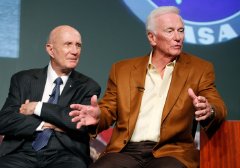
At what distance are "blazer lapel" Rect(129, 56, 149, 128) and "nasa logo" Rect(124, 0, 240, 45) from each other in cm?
102

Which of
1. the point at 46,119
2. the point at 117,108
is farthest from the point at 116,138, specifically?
the point at 46,119

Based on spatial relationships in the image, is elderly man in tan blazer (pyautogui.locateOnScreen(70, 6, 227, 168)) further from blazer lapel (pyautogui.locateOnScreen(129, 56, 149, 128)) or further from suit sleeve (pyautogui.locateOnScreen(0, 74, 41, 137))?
suit sleeve (pyautogui.locateOnScreen(0, 74, 41, 137))

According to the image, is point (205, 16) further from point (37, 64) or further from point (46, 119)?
point (46, 119)

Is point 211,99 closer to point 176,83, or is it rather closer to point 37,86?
point 176,83

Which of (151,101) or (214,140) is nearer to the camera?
(214,140)

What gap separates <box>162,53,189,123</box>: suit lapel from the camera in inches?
118

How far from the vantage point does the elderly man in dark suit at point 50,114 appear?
3166 millimetres

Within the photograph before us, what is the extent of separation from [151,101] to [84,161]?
1.83 feet

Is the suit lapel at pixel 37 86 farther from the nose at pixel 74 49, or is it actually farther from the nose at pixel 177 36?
the nose at pixel 177 36

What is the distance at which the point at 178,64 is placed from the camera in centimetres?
313

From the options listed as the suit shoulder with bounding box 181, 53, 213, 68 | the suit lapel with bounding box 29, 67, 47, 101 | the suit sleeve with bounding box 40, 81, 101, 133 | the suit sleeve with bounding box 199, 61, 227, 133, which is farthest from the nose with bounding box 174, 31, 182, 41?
the suit lapel with bounding box 29, 67, 47, 101

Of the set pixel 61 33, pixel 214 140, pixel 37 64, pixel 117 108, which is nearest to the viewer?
pixel 214 140

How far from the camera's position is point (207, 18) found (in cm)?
414

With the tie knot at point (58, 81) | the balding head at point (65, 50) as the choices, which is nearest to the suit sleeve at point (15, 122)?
the tie knot at point (58, 81)
